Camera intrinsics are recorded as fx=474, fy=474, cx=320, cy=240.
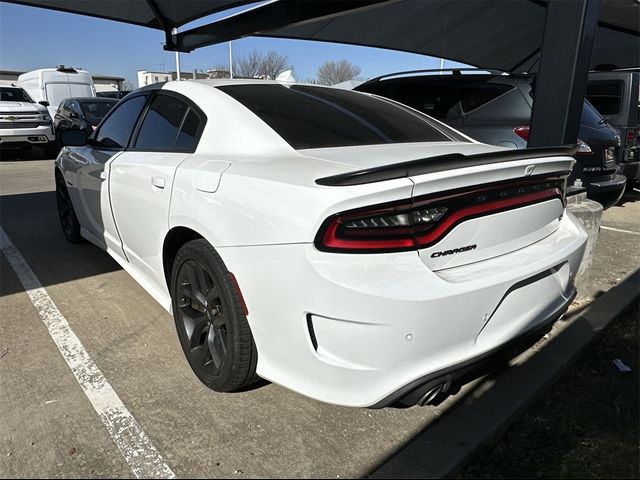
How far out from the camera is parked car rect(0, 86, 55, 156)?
1192 cm

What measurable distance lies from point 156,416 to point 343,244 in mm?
1341

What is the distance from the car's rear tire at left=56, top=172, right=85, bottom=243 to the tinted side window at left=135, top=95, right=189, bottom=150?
1917 millimetres

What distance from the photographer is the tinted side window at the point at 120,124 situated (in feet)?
11.2

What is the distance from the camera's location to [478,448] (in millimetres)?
2033

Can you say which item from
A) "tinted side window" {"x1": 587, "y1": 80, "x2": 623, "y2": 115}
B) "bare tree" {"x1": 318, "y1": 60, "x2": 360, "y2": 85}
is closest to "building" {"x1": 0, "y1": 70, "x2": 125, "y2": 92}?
"bare tree" {"x1": 318, "y1": 60, "x2": 360, "y2": 85}

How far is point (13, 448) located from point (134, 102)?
8.03ft

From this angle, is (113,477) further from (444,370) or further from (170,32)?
(170,32)

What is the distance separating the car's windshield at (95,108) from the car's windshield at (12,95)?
156 centimetres

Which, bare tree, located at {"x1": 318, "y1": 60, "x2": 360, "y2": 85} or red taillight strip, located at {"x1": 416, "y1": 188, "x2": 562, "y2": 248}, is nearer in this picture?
red taillight strip, located at {"x1": 416, "y1": 188, "x2": 562, "y2": 248}

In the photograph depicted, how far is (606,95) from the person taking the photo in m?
6.93

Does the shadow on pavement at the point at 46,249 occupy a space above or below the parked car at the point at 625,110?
below

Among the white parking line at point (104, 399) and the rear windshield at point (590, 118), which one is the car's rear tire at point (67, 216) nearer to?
the white parking line at point (104, 399)

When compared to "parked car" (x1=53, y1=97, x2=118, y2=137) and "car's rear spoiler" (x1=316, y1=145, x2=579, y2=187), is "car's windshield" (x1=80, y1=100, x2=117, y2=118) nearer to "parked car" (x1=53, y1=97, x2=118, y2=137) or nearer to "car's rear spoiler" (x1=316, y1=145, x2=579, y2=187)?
"parked car" (x1=53, y1=97, x2=118, y2=137)

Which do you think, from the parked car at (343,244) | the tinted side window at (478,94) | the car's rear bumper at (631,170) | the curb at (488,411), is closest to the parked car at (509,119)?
the tinted side window at (478,94)
